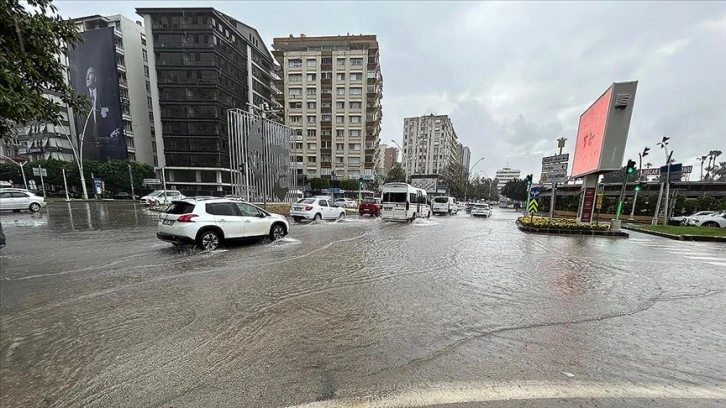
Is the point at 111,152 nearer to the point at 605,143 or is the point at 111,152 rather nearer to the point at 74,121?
the point at 74,121

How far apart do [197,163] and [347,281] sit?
5322cm

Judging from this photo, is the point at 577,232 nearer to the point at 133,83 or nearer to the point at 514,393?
the point at 514,393

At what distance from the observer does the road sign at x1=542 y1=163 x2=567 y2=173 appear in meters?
19.1

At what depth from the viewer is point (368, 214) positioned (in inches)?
1001

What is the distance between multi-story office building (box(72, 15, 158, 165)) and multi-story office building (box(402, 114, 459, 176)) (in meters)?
76.9

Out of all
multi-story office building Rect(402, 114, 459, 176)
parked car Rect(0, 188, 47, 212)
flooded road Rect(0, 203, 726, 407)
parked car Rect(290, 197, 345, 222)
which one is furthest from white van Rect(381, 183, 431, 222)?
multi-story office building Rect(402, 114, 459, 176)

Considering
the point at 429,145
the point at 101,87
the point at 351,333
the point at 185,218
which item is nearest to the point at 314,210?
the point at 185,218

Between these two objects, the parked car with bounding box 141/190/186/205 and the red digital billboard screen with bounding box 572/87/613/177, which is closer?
the red digital billboard screen with bounding box 572/87/613/177

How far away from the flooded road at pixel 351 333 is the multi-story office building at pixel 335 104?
50895 millimetres

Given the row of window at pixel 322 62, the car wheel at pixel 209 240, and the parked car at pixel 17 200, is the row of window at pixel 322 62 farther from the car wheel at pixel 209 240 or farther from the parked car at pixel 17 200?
the car wheel at pixel 209 240

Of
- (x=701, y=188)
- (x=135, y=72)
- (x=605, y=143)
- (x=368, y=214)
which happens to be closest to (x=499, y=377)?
(x=605, y=143)

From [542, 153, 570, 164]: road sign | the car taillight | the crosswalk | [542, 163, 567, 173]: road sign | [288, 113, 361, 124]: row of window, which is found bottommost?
the crosswalk

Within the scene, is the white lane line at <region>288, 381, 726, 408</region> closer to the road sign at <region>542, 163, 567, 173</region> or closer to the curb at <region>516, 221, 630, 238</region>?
the curb at <region>516, 221, 630, 238</region>

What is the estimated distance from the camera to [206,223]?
27.2ft
